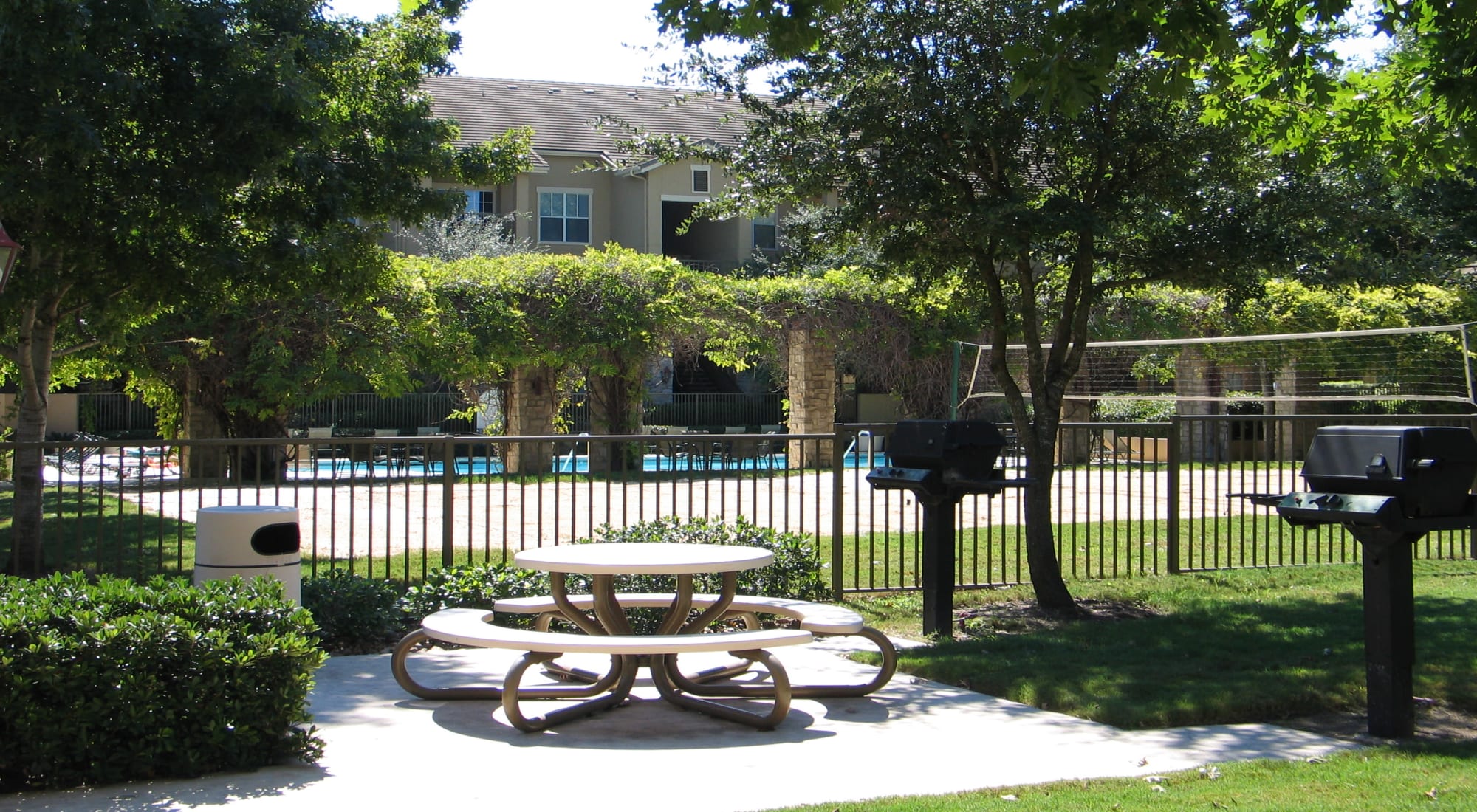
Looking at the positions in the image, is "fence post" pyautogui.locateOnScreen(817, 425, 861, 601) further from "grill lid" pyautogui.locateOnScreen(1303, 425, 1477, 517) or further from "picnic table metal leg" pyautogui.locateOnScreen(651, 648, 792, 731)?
"grill lid" pyautogui.locateOnScreen(1303, 425, 1477, 517)

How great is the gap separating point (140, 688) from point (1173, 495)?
868cm

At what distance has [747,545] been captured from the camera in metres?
9.45

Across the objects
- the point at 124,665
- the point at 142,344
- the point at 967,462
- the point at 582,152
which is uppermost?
the point at 582,152

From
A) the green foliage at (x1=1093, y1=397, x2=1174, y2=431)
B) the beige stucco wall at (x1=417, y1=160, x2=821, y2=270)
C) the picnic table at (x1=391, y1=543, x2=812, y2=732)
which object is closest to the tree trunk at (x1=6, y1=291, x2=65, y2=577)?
the picnic table at (x1=391, y1=543, x2=812, y2=732)

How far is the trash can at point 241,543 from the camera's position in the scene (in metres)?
7.25

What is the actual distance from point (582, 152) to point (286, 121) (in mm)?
26867

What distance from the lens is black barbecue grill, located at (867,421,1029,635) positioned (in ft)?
25.9

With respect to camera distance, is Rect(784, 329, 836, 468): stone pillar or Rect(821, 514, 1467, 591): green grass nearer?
Rect(821, 514, 1467, 591): green grass

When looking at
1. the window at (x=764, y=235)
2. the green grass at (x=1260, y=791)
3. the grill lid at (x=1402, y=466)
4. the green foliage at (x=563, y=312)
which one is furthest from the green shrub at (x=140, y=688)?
the window at (x=764, y=235)

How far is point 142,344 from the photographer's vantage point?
Result: 2084 centimetres

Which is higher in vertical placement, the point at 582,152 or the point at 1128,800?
the point at 582,152

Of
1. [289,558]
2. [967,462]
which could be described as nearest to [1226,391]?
[967,462]

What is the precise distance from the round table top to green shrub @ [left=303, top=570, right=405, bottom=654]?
212 centimetres

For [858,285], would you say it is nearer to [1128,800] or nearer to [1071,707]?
[1071,707]
